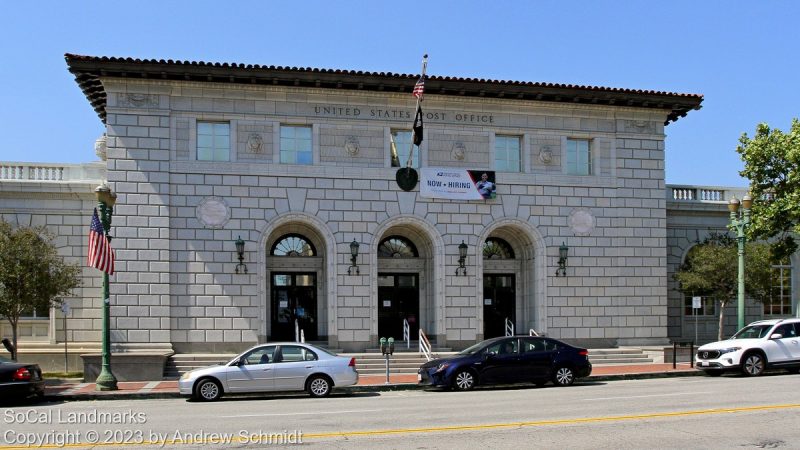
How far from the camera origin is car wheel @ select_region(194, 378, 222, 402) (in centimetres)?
1986

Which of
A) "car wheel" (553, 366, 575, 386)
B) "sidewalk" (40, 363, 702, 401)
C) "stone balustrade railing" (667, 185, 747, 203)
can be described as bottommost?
"sidewalk" (40, 363, 702, 401)

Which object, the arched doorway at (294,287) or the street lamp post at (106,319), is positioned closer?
the street lamp post at (106,319)

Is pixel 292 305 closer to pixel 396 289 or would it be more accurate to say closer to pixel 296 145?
pixel 396 289

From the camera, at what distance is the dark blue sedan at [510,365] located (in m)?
21.8

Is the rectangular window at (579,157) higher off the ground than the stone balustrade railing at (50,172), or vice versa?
the rectangular window at (579,157)

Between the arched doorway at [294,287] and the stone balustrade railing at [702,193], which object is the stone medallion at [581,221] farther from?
the arched doorway at [294,287]

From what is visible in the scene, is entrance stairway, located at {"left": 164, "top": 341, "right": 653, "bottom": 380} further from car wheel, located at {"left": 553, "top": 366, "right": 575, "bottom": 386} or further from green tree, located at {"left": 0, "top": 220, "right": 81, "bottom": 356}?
car wheel, located at {"left": 553, "top": 366, "right": 575, "bottom": 386}

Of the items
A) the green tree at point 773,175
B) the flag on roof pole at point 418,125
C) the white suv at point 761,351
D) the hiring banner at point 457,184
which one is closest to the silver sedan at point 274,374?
the flag on roof pole at point 418,125

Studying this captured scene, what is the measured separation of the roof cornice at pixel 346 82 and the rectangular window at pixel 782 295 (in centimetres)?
839

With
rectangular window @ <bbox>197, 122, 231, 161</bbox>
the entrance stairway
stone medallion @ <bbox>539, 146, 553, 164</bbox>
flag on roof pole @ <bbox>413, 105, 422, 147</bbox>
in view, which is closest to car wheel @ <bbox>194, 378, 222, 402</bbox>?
the entrance stairway

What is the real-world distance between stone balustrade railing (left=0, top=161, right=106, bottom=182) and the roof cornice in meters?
2.45

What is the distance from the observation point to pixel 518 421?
14.8 metres

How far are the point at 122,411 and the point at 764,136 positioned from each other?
77.9 feet

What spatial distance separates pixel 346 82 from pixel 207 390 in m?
12.6
